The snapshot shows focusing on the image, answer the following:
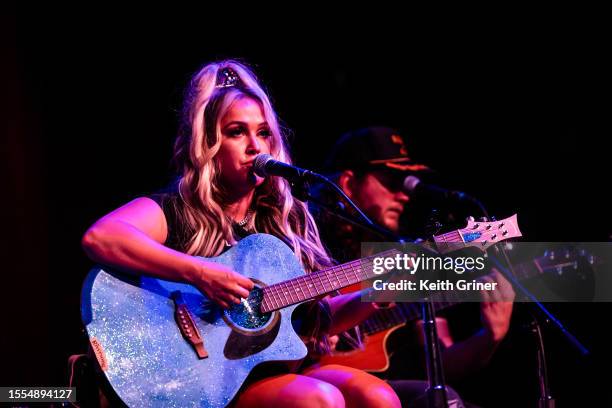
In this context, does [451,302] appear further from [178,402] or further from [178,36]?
[178,36]

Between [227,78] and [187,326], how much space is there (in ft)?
4.26

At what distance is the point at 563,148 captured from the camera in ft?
15.4

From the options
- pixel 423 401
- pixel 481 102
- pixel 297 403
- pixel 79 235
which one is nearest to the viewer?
pixel 297 403

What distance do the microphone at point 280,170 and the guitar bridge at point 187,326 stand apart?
64 centimetres

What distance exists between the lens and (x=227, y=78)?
10.3ft

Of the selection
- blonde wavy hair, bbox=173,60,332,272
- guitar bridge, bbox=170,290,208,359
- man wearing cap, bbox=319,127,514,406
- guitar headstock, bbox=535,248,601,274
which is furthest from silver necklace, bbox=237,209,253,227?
guitar headstock, bbox=535,248,601,274

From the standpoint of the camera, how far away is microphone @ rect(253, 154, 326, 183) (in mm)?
2461

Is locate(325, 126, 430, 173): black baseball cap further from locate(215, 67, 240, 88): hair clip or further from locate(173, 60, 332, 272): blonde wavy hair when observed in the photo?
locate(215, 67, 240, 88): hair clip

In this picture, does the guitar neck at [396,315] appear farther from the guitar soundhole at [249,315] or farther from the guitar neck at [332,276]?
the guitar soundhole at [249,315]

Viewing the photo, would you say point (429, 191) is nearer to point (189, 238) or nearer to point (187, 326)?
point (189, 238)

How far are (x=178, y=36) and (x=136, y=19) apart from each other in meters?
0.31

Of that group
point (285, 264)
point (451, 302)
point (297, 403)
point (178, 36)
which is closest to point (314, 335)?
point (285, 264)

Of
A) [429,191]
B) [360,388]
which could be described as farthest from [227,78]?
[360,388]

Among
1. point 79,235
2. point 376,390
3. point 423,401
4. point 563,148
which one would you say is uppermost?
point 563,148
